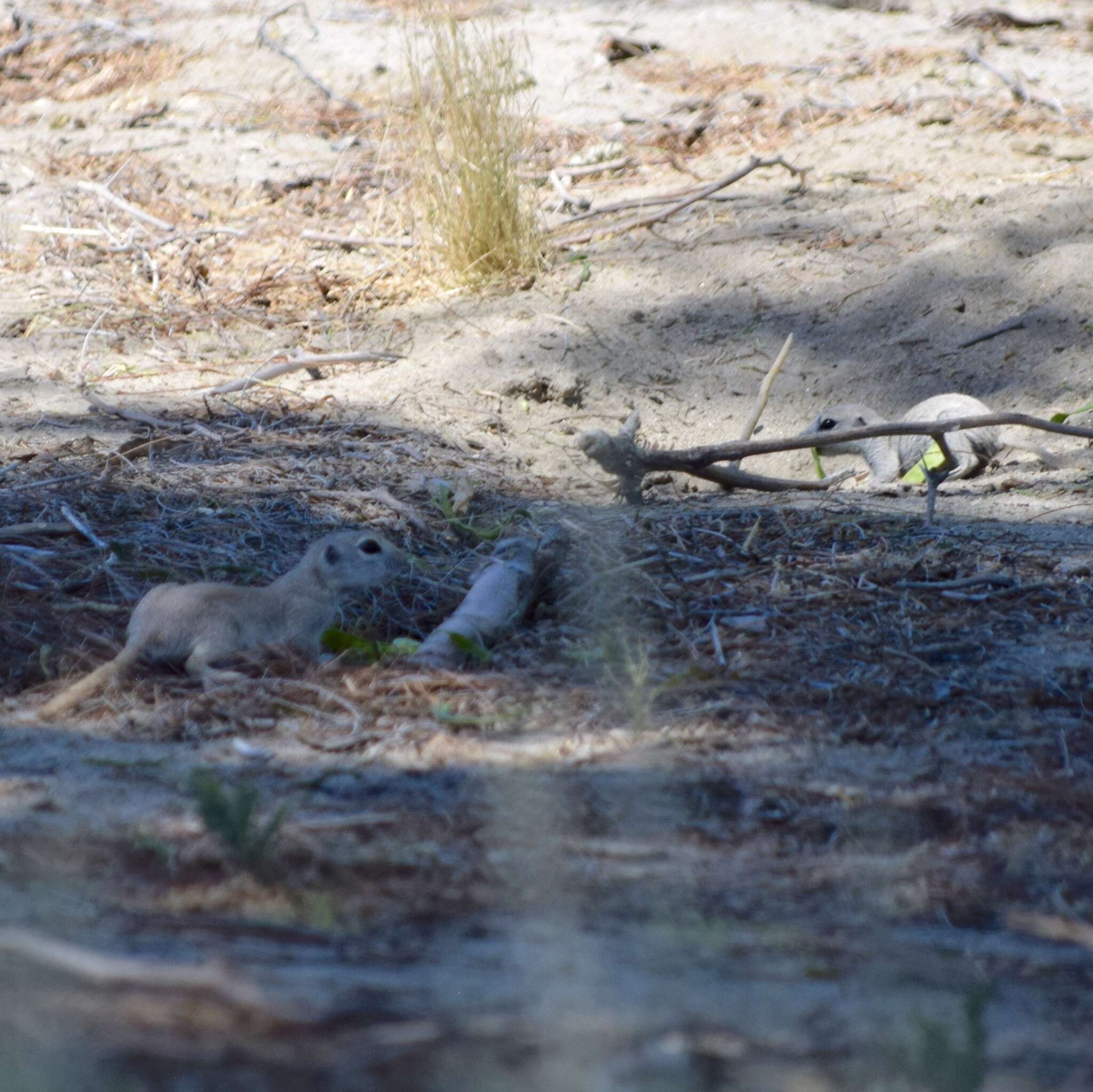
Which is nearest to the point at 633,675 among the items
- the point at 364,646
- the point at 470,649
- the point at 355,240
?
the point at 470,649

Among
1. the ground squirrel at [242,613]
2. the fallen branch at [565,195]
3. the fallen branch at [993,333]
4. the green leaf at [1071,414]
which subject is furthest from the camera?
the fallen branch at [565,195]

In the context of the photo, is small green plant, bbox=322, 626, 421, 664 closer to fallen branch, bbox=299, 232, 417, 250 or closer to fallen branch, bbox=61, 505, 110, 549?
fallen branch, bbox=61, 505, 110, 549

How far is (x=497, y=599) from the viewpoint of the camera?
3414 millimetres

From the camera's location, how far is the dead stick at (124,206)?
290 inches

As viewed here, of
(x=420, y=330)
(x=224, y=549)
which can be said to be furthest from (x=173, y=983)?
(x=420, y=330)

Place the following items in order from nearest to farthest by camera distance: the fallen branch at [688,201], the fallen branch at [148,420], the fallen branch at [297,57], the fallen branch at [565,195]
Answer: the fallen branch at [148,420] < the fallen branch at [688,201] < the fallen branch at [565,195] < the fallen branch at [297,57]

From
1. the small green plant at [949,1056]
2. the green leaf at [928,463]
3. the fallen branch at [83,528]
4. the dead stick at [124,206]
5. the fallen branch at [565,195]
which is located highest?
the small green plant at [949,1056]

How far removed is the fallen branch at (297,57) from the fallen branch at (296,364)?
3.39m

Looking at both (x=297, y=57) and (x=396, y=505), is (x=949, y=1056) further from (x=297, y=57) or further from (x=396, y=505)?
(x=297, y=57)

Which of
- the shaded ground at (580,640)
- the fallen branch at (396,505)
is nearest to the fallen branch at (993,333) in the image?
the shaded ground at (580,640)

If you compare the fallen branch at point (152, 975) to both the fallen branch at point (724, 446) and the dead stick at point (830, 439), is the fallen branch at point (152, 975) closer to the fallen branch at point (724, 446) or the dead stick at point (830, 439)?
the fallen branch at point (724, 446)

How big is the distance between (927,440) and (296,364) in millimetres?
3091

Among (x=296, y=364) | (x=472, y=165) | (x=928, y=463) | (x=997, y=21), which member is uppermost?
(x=472, y=165)

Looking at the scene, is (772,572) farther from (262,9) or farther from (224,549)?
(262,9)
